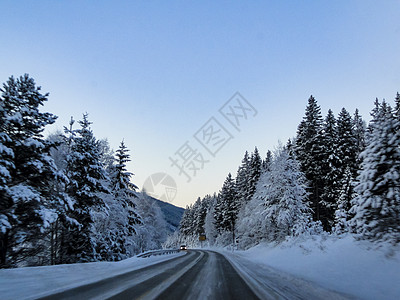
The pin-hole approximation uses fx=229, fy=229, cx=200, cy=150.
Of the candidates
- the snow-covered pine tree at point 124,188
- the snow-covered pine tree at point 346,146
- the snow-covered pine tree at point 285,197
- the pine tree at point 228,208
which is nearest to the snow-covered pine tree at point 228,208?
the pine tree at point 228,208

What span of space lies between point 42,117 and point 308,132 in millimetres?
31768

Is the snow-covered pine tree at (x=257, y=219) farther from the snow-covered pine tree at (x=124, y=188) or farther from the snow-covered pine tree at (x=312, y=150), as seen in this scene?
the snow-covered pine tree at (x=124, y=188)

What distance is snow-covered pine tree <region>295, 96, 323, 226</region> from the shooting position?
3089 cm

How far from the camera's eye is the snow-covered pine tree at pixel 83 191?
16281 millimetres

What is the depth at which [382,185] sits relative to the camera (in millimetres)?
8117

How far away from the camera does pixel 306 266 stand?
10703 mm

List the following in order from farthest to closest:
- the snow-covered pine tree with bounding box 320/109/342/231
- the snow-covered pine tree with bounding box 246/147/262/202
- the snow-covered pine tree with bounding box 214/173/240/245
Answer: the snow-covered pine tree with bounding box 214/173/240/245
the snow-covered pine tree with bounding box 246/147/262/202
the snow-covered pine tree with bounding box 320/109/342/231

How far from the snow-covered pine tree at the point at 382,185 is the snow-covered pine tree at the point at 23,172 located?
1358 cm

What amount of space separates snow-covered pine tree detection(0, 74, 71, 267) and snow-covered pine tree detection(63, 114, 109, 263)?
3.05 meters

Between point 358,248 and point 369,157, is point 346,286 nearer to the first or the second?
point 358,248

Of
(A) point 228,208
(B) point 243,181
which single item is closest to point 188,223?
(A) point 228,208

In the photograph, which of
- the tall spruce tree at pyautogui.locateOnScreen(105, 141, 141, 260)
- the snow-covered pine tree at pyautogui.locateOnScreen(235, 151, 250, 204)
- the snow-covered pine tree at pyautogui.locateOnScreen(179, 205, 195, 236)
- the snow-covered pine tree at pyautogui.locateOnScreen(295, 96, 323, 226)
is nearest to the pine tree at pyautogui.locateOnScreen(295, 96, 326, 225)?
the snow-covered pine tree at pyautogui.locateOnScreen(295, 96, 323, 226)

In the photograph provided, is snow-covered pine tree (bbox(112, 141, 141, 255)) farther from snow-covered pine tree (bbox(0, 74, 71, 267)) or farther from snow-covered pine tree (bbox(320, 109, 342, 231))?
snow-covered pine tree (bbox(320, 109, 342, 231))

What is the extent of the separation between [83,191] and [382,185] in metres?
17.2
